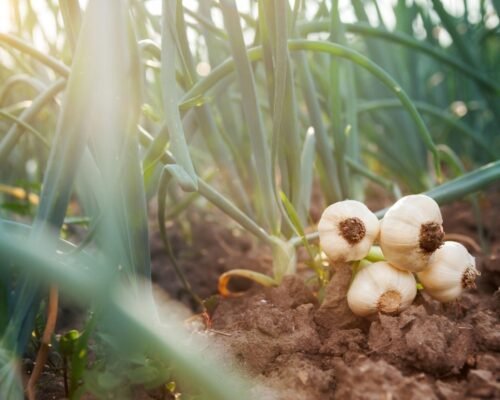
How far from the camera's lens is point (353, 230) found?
82 cm

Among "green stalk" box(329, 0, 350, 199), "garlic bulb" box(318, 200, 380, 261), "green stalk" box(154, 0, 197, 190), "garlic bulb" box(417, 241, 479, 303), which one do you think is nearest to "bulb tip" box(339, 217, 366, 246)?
"garlic bulb" box(318, 200, 380, 261)

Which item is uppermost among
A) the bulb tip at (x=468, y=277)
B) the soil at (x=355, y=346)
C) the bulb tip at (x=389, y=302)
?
the bulb tip at (x=468, y=277)

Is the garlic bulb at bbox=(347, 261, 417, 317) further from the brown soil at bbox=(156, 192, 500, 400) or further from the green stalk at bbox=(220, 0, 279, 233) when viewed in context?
the green stalk at bbox=(220, 0, 279, 233)

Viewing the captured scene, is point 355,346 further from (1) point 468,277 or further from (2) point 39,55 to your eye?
(2) point 39,55

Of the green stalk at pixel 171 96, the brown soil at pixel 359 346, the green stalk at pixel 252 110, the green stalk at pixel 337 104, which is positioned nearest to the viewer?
the brown soil at pixel 359 346

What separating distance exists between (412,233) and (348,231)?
0.08 m

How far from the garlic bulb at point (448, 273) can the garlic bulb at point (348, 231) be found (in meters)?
→ 0.09

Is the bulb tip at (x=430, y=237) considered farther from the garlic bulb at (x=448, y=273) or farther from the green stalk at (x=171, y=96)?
the green stalk at (x=171, y=96)

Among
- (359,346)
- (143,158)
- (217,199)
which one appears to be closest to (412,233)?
(359,346)

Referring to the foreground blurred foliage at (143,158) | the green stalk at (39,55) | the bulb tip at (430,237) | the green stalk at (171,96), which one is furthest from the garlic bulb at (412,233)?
Result: the green stalk at (39,55)

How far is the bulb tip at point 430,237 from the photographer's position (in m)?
0.79

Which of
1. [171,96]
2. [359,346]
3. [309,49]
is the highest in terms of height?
[309,49]

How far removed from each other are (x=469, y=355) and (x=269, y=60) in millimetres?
487

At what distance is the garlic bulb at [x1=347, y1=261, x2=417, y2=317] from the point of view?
31.8 inches
